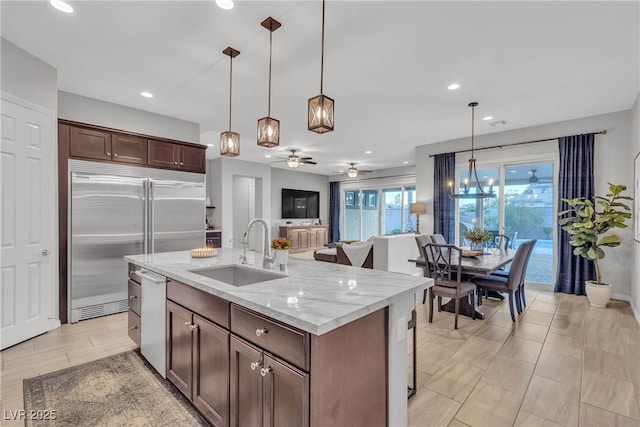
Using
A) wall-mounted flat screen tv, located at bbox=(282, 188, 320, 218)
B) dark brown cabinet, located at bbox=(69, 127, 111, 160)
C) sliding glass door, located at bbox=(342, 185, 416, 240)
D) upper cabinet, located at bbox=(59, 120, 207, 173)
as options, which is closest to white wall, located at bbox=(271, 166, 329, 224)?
wall-mounted flat screen tv, located at bbox=(282, 188, 320, 218)

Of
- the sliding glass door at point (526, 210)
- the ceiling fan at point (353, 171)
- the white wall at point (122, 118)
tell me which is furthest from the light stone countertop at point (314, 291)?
the ceiling fan at point (353, 171)

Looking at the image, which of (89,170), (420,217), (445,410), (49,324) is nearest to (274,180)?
(420,217)

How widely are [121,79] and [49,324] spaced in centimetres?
278

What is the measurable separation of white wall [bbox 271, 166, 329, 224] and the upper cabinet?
507cm

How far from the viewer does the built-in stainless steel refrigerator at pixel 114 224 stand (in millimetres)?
3457

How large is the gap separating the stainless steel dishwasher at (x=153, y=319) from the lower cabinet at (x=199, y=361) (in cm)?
10

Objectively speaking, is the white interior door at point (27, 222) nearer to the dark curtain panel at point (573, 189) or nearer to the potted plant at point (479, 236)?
the potted plant at point (479, 236)

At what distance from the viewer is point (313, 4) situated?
2172mm

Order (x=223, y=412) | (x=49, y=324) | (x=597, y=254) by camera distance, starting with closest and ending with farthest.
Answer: (x=223, y=412)
(x=49, y=324)
(x=597, y=254)

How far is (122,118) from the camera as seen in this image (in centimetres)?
417

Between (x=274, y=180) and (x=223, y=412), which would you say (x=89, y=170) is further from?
(x=274, y=180)

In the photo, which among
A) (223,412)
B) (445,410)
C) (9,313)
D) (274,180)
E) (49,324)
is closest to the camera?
(223,412)

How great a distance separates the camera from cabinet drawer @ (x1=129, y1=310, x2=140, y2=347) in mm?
2588

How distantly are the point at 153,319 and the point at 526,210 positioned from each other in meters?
5.91
